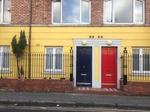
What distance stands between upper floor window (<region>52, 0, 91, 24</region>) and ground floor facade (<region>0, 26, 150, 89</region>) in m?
0.65

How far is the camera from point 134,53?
2694cm

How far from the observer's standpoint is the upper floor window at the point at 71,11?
27.6 meters

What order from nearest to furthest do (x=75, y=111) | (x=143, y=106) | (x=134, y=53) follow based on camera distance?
(x=75, y=111)
(x=143, y=106)
(x=134, y=53)

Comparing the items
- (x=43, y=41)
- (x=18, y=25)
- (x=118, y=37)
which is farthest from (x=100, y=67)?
(x=18, y=25)

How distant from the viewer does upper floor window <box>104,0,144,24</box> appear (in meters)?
27.3

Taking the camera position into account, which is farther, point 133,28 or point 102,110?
point 133,28

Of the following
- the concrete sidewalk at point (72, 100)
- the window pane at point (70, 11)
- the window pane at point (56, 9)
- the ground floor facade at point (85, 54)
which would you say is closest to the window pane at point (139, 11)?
the ground floor facade at point (85, 54)

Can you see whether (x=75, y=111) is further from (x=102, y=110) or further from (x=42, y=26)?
(x=42, y=26)

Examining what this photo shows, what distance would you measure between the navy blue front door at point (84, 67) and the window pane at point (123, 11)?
2.85m

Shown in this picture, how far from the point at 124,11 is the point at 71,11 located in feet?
11.6

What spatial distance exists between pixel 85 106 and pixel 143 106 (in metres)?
2.62

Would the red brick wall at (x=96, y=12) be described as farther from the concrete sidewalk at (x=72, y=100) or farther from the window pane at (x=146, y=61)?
the concrete sidewalk at (x=72, y=100)

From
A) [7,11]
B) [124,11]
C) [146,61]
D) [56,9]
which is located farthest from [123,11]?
[7,11]

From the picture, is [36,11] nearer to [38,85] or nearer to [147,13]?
[38,85]
